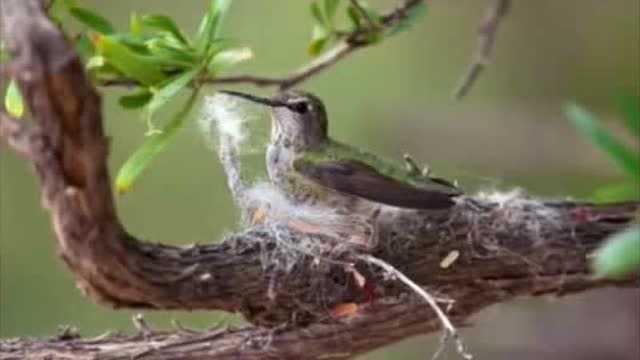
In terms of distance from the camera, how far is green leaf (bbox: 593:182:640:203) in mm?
975

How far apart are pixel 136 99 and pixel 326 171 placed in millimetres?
488

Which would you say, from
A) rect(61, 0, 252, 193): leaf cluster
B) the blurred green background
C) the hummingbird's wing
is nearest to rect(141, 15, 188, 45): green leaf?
rect(61, 0, 252, 193): leaf cluster

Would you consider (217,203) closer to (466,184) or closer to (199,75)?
(466,184)

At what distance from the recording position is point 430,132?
9.22 ft

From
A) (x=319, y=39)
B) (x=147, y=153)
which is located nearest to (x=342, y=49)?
(x=319, y=39)

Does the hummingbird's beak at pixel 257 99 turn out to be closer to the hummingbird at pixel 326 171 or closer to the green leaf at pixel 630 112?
the hummingbird at pixel 326 171

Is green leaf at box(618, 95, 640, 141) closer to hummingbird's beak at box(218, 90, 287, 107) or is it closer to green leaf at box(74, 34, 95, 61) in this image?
green leaf at box(74, 34, 95, 61)

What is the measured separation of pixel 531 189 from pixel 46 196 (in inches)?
75.0

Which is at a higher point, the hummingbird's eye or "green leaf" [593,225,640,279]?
the hummingbird's eye

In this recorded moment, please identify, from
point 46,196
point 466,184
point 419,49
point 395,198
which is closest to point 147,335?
point 395,198

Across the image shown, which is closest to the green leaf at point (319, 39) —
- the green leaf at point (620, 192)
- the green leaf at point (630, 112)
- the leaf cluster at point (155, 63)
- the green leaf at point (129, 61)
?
the leaf cluster at point (155, 63)

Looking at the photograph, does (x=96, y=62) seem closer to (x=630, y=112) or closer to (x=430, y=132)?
(x=630, y=112)

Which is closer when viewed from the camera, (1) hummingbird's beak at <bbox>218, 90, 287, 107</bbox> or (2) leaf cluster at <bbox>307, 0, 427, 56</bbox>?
(2) leaf cluster at <bbox>307, 0, 427, 56</bbox>

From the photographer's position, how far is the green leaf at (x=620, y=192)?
3.20ft
